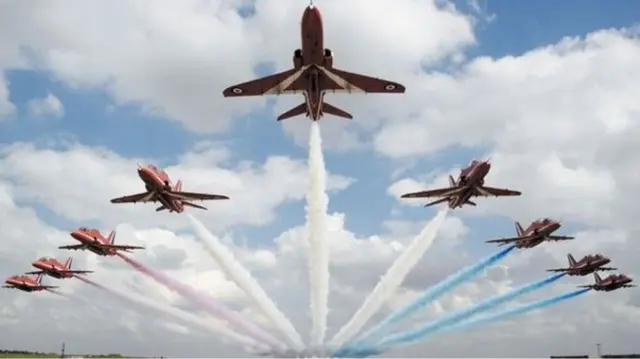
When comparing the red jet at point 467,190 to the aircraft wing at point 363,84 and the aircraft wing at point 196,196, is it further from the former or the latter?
the aircraft wing at point 196,196

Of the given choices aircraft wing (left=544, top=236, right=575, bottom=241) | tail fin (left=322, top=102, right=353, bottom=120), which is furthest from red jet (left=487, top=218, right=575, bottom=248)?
tail fin (left=322, top=102, right=353, bottom=120)

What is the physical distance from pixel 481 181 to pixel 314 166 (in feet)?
87.4

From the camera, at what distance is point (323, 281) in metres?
83.2

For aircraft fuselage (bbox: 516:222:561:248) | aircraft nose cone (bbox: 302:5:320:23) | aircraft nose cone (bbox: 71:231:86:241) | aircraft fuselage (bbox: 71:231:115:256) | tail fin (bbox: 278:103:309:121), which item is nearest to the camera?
aircraft nose cone (bbox: 302:5:320:23)

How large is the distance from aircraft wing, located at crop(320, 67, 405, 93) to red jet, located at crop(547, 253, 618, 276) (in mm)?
80386

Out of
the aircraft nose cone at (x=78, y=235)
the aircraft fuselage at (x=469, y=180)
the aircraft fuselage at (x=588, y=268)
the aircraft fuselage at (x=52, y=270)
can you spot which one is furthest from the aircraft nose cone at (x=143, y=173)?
the aircraft fuselage at (x=588, y=268)

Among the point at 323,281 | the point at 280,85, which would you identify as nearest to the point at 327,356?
the point at 323,281

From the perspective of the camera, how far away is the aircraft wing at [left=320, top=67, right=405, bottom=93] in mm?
72500

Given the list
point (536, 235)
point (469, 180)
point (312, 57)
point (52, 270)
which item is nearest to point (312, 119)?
point (312, 57)

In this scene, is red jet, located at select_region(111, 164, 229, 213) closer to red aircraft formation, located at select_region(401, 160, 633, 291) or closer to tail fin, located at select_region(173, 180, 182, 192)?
tail fin, located at select_region(173, 180, 182, 192)

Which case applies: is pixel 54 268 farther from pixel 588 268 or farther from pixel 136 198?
pixel 588 268

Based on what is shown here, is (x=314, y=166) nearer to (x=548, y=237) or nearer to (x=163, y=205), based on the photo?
(x=163, y=205)

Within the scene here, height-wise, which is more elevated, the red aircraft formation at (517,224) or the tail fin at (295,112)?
the tail fin at (295,112)

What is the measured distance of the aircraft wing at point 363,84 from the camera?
72500 millimetres
